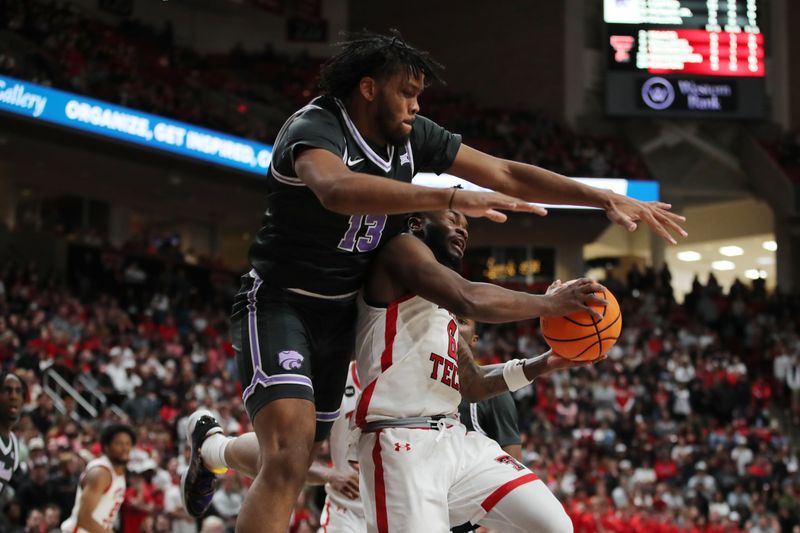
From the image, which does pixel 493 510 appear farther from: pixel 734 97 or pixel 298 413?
pixel 734 97

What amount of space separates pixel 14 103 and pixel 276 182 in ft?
52.2

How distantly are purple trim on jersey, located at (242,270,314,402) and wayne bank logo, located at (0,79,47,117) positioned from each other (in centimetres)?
1564

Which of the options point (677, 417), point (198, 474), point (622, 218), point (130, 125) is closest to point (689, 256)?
point (677, 417)

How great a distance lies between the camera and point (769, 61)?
30.1 meters

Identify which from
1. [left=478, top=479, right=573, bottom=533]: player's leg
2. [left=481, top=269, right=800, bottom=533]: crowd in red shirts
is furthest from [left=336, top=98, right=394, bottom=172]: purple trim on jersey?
[left=481, top=269, right=800, bottom=533]: crowd in red shirts

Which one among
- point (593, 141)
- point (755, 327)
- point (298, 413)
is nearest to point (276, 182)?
point (298, 413)

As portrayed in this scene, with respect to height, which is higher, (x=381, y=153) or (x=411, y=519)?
(x=381, y=153)

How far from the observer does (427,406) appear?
15.1 feet

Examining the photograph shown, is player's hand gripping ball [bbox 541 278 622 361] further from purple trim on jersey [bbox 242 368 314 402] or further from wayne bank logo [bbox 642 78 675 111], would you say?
wayne bank logo [bbox 642 78 675 111]

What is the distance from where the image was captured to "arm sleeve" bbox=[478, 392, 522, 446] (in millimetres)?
6137

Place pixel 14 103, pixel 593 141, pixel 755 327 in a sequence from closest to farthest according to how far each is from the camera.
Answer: pixel 14 103, pixel 755 327, pixel 593 141

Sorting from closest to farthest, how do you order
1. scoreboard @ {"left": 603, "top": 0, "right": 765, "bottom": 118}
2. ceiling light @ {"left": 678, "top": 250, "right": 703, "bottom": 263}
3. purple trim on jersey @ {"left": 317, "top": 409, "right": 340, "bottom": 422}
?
purple trim on jersey @ {"left": 317, "top": 409, "right": 340, "bottom": 422} → scoreboard @ {"left": 603, "top": 0, "right": 765, "bottom": 118} → ceiling light @ {"left": 678, "top": 250, "right": 703, "bottom": 263}

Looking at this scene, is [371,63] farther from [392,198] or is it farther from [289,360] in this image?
[289,360]

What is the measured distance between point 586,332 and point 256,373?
1392mm
